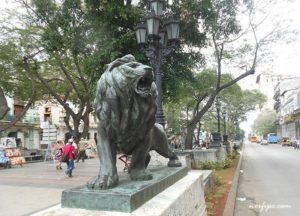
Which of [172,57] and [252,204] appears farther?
[172,57]

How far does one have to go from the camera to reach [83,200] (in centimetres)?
271

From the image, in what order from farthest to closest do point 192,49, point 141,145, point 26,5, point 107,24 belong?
point 26,5
point 192,49
point 107,24
point 141,145

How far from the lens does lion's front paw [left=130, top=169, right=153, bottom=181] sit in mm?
3322

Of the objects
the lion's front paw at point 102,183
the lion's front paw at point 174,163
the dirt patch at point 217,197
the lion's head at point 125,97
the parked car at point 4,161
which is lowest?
the dirt patch at point 217,197

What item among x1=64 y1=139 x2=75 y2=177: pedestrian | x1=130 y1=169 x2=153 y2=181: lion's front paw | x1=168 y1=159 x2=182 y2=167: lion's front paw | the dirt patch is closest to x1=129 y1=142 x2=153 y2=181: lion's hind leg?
x1=130 y1=169 x2=153 y2=181: lion's front paw

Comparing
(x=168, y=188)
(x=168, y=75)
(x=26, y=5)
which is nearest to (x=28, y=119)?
(x=26, y=5)

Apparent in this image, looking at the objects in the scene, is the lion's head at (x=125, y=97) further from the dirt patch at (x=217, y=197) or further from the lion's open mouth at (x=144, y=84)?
the dirt patch at (x=217, y=197)

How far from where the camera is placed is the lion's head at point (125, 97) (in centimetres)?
284

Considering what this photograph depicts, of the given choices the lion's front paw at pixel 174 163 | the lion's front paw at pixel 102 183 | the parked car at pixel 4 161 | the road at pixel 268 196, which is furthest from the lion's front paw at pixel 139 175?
the parked car at pixel 4 161

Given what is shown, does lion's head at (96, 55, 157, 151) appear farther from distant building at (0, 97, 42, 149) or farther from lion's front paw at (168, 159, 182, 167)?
distant building at (0, 97, 42, 149)

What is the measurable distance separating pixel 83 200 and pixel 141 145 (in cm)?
86

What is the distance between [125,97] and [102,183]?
65cm

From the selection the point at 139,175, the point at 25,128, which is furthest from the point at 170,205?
the point at 25,128

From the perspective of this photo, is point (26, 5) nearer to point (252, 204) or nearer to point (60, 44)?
point (60, 44)
